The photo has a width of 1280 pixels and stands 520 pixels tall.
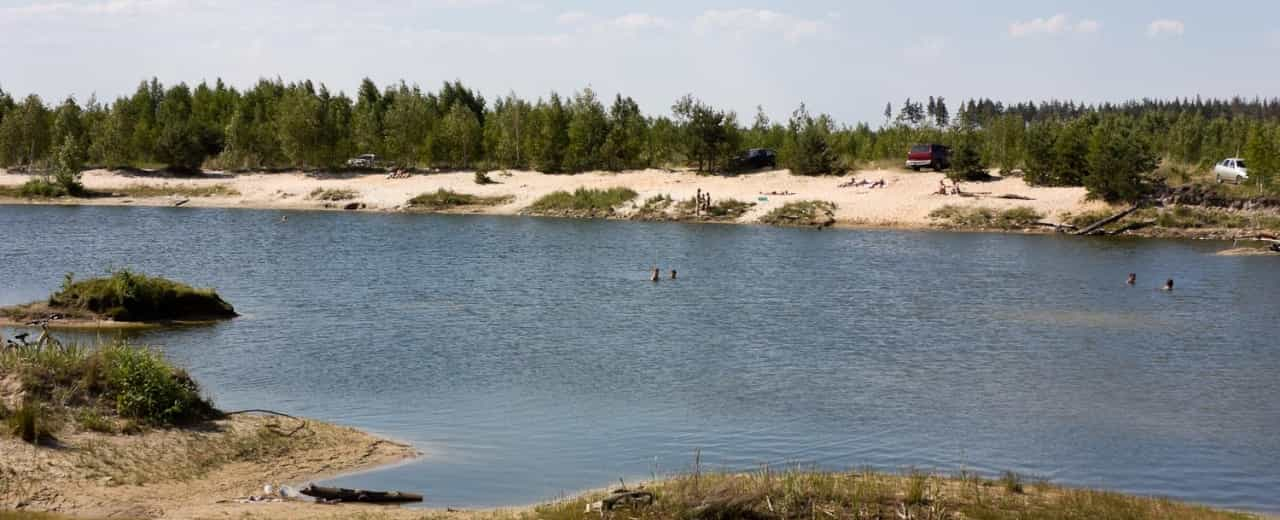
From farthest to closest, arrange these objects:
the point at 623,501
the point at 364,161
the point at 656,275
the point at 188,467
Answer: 1. the point at 364,161
2. the point at 656,275
3. the point at 188,467
4. the point at 623,501

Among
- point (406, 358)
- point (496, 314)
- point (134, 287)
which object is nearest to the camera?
point (406, 358)

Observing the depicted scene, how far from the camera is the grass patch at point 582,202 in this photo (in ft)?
309

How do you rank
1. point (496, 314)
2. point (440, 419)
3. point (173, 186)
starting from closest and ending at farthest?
1. point (440, 419)
2. point (496, 314)
3. point (173, 186)

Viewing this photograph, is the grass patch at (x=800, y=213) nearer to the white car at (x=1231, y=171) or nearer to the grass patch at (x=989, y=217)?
the grass patch at (x=989, y=217)

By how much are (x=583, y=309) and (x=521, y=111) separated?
3244 inches

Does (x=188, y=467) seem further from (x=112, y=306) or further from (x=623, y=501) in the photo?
(x=112, y=306)

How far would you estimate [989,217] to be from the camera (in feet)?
261

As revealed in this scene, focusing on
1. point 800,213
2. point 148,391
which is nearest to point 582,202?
point 800,213

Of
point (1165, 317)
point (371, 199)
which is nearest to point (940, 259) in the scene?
point (1165, 317)

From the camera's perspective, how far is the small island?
1353 inches

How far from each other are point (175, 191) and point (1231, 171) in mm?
87022

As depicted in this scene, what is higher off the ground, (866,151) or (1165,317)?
(866,151)

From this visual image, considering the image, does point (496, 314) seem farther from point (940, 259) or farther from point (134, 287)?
point (940, 259)

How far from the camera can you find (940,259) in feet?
203
